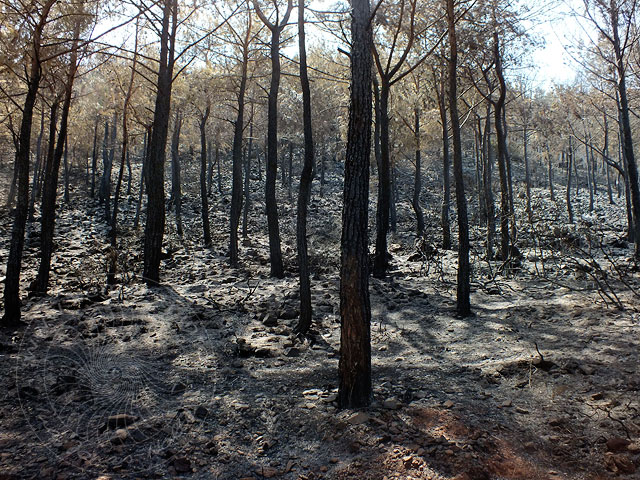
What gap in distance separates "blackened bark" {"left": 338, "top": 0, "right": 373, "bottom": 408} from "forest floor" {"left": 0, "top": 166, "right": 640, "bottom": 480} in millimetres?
457

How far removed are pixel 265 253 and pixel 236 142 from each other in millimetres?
4563

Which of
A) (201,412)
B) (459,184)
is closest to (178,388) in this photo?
(201,412)

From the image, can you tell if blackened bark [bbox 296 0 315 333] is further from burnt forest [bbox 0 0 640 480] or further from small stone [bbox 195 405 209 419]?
small stone [bbox 195 405 209 419]

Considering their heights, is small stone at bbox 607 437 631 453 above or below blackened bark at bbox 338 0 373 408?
below

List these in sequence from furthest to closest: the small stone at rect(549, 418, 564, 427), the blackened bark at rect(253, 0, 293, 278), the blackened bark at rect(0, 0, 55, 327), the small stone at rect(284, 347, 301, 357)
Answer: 1. the blackened bark at rect(253, 0, 293, 278)
2. the blackened bark at rect(0, 0, 55, 327)
3. the small stone at rect(284, 347, 301, 357)
4. the small stone at rect(549, 418, 564, 427)

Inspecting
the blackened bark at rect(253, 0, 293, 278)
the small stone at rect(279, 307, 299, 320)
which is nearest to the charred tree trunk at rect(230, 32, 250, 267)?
the blackened bark at rect(253, 0, 293, 278)

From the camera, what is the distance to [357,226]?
15.0 ft

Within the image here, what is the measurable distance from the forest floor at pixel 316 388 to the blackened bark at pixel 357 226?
457mm

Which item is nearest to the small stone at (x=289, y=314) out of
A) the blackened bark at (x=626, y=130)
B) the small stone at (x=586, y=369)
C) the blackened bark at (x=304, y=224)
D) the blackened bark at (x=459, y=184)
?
the blackened bark at (x=304, y=224)

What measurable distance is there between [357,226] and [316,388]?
6.78 ft

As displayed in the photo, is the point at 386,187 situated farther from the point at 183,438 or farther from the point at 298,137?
the point at 298,137

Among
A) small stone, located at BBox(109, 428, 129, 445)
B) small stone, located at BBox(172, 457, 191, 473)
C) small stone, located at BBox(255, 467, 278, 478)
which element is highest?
small stone, located at BBox(109, 428, 129, 445)

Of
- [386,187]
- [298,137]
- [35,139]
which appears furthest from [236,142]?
[35,139]

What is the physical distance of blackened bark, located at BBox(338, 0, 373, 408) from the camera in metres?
4.56
